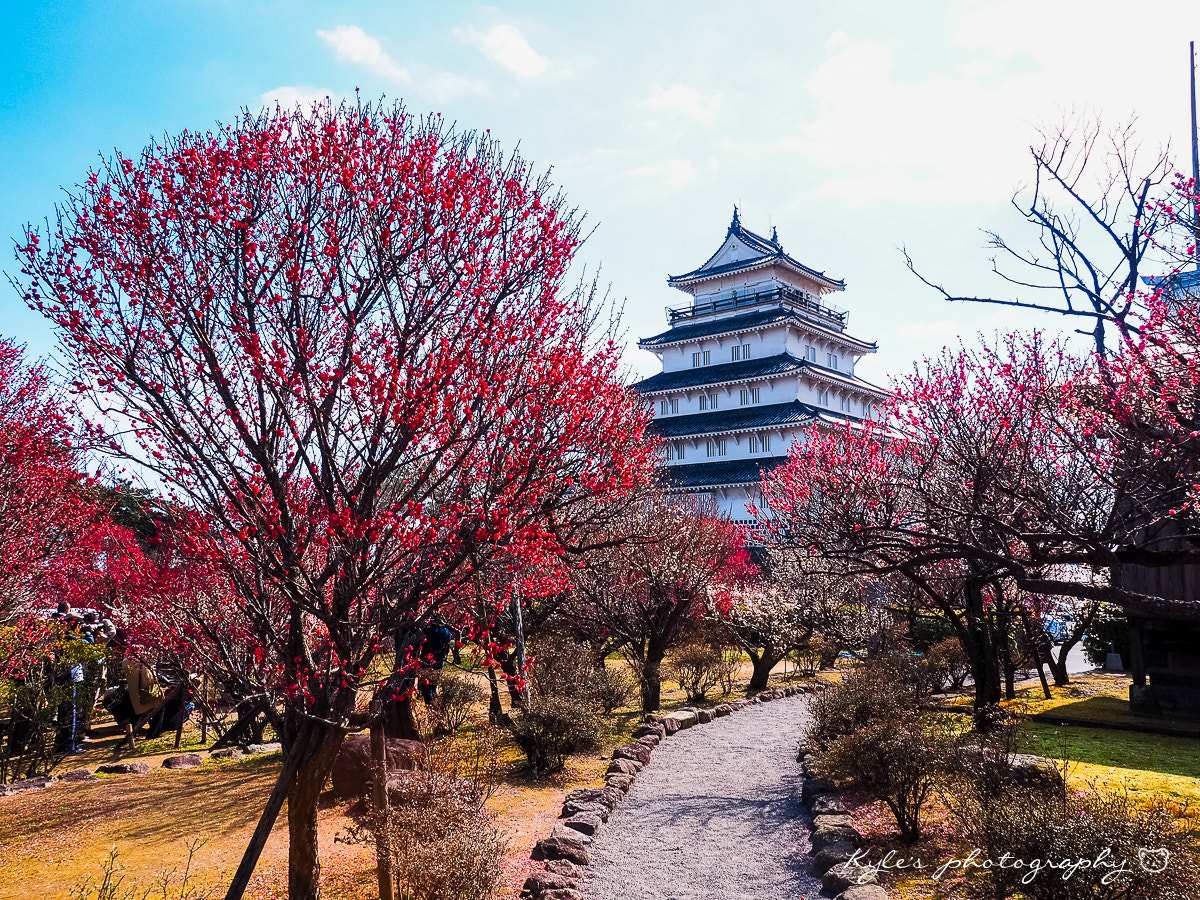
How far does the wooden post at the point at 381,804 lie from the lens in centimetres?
710

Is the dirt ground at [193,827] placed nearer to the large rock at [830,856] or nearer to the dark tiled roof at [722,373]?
the large rock at [830,856]

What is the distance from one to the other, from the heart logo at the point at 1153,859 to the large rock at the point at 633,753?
8869 mm

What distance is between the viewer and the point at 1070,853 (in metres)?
5.41

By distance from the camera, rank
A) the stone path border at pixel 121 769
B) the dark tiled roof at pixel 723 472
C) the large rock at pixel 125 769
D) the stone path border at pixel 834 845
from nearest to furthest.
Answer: the stone path border at pixel 834 845 → the stone path border at pixel 121 769 → the large rock at pixel 125 769 → the dark tiled roof at pixel 723 472

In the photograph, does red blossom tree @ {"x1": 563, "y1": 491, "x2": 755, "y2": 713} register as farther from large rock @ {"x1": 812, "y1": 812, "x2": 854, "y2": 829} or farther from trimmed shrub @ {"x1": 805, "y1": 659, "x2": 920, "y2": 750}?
large rock @ {"x1": 812, "y1": 812, "x2": 854, "y2": 829}

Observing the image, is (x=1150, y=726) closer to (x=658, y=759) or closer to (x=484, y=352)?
(x=658, y=759)

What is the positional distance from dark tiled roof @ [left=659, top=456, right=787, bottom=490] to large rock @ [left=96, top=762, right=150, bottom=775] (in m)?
31.0

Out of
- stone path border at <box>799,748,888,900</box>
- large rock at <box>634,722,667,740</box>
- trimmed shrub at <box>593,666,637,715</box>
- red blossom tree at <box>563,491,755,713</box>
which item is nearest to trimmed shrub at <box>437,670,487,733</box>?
trimmed shrub at <box>593,666,637,715</box>

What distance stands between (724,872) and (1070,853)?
13.3 feet

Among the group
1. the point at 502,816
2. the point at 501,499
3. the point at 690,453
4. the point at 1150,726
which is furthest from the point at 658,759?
the point at 690,453

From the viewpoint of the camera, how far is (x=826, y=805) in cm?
973

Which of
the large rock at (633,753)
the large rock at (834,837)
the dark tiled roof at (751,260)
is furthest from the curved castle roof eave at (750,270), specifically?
the large rock at (834,837)

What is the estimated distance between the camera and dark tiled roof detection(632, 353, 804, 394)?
153 ft

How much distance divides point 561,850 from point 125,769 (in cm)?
1225
